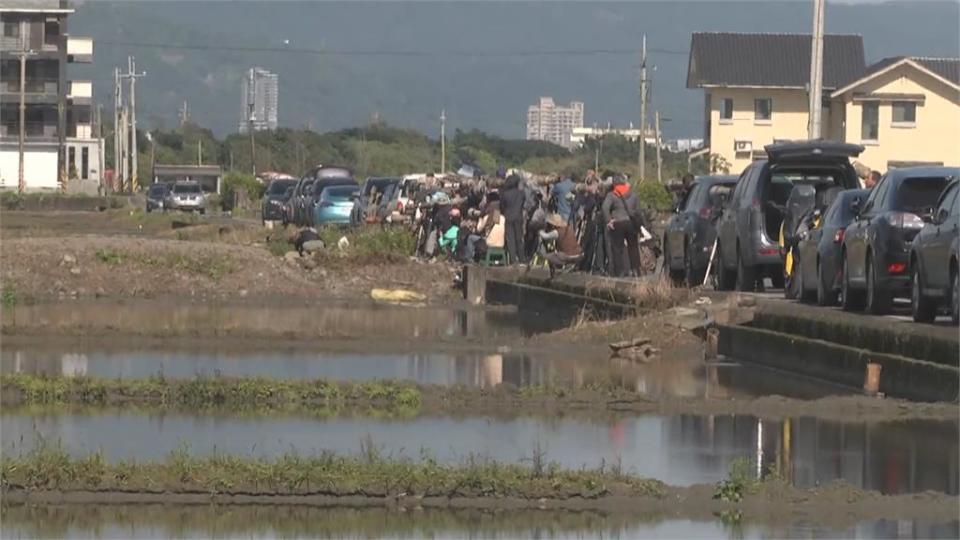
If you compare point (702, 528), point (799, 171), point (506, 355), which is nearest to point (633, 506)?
point (702, 528)

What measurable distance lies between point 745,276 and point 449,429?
44.0ft

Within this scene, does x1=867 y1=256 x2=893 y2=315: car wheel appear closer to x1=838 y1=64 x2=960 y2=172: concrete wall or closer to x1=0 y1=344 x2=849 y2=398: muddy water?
x1=0 y1=344 x2=849 y2=398: muddy water

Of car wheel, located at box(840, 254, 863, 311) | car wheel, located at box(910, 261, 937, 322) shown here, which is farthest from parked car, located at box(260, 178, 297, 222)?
car wheel, located at box(910, 261, 937, 322)

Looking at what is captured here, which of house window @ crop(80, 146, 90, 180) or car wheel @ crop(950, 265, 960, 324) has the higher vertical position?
house window @ crop(80, 146, 90, 180)

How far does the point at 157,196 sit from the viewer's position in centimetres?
9506

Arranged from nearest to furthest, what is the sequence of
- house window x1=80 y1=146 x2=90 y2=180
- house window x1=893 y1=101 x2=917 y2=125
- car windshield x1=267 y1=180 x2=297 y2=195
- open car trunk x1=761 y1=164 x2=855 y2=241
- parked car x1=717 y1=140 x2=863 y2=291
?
parked car x1=717 y1=140 x2=863 y2=291, open car trunk x1=761 y1=164 x2=855 y2=241, car windshield x1=267 y1=180 x2=297 y2=195, house window x1=893 y1=101 x2=917 y2=125, house window x1=80 y1=146 x2=90 y2=180

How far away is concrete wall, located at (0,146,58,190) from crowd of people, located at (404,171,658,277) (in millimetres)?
84408

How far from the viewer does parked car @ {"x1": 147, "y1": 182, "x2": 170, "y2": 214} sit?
9318 cm

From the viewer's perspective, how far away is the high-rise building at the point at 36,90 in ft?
422

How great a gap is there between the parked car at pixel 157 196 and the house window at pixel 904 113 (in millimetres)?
31344

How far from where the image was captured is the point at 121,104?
14725cm

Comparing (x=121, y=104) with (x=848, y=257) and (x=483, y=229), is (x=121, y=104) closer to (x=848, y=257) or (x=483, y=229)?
(x=483, y=229)

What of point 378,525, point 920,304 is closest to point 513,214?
point 920,304

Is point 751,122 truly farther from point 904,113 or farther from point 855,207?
point 855,207
